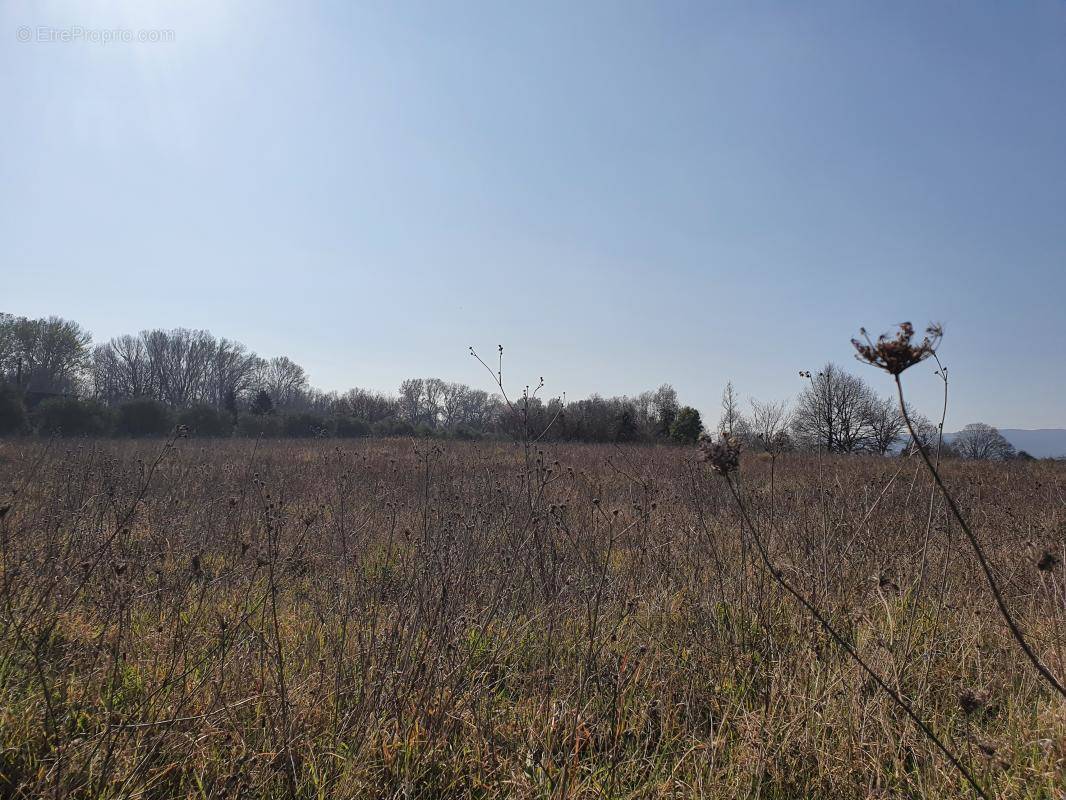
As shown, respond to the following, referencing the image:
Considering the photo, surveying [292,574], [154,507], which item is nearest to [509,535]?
[292,574]

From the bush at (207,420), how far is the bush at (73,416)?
3248 mm

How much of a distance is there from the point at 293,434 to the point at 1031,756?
3263 centimetres

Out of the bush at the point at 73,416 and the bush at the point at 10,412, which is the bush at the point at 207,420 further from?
the bush at the point at 10,412

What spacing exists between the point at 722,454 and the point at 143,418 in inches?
1293

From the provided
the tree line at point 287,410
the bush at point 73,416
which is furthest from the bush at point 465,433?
the bush at point 73,416

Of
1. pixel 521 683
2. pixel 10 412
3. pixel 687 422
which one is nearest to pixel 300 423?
pixel 10 412

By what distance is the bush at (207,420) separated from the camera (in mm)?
28203

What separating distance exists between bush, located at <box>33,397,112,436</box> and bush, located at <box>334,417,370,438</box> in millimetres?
10332

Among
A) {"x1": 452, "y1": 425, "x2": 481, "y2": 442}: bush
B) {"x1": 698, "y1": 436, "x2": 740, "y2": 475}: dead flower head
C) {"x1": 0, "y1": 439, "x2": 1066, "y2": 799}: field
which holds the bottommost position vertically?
{"x1": 0, "y1": 439, "x2": 1066, "y2": 799}: field

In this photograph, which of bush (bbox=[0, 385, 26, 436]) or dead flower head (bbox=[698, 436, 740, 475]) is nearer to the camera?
dead flower head (bbox=[698, 436, 740, 475])

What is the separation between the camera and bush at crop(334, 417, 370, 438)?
31.5m

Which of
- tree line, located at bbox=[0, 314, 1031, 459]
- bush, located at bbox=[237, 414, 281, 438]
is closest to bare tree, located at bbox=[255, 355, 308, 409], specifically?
tree line, located at bbox=[0, 314, 1031, 459]

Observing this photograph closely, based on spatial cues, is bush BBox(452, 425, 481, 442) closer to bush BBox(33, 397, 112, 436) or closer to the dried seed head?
bush BBox(33, 397, 112, 436)

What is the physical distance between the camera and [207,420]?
2916 cm
